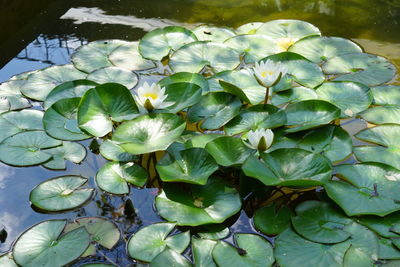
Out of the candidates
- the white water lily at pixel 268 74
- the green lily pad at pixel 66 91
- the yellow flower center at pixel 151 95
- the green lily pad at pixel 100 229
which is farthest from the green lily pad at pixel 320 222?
the green lily pad at pixel 66 91

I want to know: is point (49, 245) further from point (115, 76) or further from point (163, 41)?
point (163, 41)

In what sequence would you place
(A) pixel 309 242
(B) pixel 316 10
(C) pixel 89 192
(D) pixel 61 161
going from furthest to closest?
1. (B) pixel 316 10
2. (D) pixel 61 161
3. (C) pixel 89 192
4. (A) pixel 309 242

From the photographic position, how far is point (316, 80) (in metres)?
2.46

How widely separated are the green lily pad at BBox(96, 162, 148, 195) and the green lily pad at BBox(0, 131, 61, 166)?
1.00ft

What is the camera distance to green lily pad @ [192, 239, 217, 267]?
1.58 meters

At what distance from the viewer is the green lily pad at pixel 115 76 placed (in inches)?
99.7

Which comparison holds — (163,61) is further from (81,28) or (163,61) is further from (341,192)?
(341,192)

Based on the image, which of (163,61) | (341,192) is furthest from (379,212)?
(163,61)

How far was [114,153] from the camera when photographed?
206 cm

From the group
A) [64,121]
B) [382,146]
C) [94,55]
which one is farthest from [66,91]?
[382,146]

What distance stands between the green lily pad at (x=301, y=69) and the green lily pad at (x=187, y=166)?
859mm

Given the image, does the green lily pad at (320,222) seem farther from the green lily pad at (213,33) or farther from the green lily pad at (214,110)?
the green lily pad at (213,33)

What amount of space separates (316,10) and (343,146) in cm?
171

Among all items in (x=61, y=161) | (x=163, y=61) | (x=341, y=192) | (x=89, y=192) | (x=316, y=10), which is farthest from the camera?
(x=316, y=10)
